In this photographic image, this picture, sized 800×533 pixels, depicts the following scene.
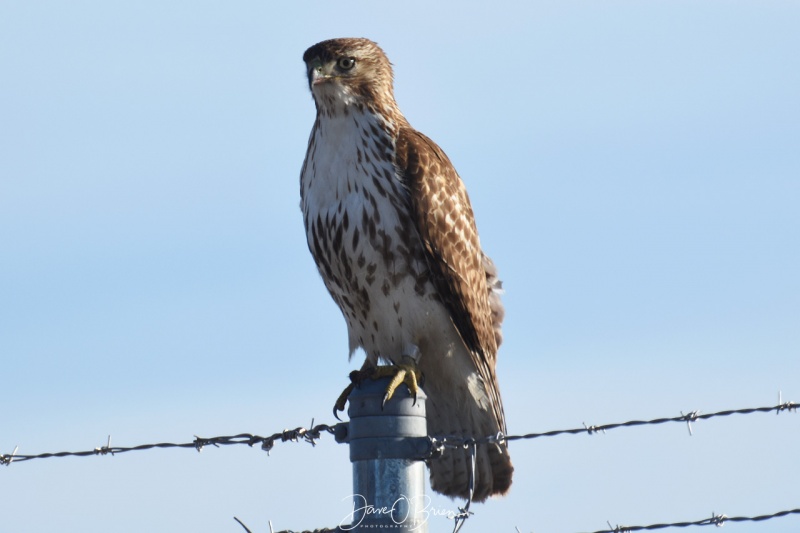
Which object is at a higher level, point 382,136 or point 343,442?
point 382,136

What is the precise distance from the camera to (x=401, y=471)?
4.23m

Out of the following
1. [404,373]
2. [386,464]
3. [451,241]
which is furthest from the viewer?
[451,241]

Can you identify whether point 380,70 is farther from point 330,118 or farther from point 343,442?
point 343,442

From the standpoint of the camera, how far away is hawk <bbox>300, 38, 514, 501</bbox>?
252 inches

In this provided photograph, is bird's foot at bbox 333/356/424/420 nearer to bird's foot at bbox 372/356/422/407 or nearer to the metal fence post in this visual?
bird's foot at bbox 372/356/422/407

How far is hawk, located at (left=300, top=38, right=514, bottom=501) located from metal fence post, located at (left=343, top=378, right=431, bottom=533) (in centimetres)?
201

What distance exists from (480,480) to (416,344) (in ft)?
2.46

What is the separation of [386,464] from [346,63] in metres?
3.30

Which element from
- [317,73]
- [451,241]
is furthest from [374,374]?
[317,73]

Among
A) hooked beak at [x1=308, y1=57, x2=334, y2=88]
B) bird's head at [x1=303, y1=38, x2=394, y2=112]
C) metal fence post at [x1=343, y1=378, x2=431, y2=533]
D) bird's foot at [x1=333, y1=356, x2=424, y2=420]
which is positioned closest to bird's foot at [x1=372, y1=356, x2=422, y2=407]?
bird's foot at [x1=333, y1=356, x2=424, y2=420]

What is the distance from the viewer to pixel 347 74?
276 inches

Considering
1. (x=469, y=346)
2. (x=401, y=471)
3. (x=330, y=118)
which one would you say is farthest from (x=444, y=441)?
(x=330, y=118)

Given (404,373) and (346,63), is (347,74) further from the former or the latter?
(404,373)

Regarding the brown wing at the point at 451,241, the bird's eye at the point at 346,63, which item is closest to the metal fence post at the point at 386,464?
the brown wing at the point at 451,241
